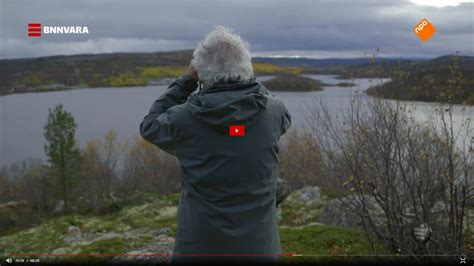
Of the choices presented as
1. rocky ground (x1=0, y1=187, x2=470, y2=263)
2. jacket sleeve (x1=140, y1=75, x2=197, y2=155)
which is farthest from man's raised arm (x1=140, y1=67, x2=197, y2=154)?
rocky ground (x1=0, y1=187, x2=470, y2=263)

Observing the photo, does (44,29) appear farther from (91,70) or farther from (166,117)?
(166,117)

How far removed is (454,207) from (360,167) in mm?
906

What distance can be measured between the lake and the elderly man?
72.9 inches

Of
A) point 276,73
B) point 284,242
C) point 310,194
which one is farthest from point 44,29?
point 310,194

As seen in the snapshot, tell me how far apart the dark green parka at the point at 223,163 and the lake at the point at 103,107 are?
1862 millimetres

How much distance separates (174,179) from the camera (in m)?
18.5

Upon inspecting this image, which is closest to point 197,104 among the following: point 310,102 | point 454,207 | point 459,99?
point 310,102

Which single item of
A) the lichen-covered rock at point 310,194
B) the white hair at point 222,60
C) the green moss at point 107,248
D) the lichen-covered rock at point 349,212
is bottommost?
the lichen-covered rock at point 310,194

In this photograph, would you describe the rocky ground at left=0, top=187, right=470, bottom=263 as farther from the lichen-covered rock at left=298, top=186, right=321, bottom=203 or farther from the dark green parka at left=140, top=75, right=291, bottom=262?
the dark green parka at left=140, top=75, right=291, bottom=262

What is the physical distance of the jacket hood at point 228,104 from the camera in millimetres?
1869

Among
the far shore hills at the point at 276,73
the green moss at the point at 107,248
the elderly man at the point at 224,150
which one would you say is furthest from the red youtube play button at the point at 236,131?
the green moss at the point at 107,248

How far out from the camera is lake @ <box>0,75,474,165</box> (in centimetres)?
393

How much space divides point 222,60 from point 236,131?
35 centimetres

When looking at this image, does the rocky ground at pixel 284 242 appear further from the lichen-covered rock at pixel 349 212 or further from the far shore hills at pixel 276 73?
the far shore hills at pixel 276 73
